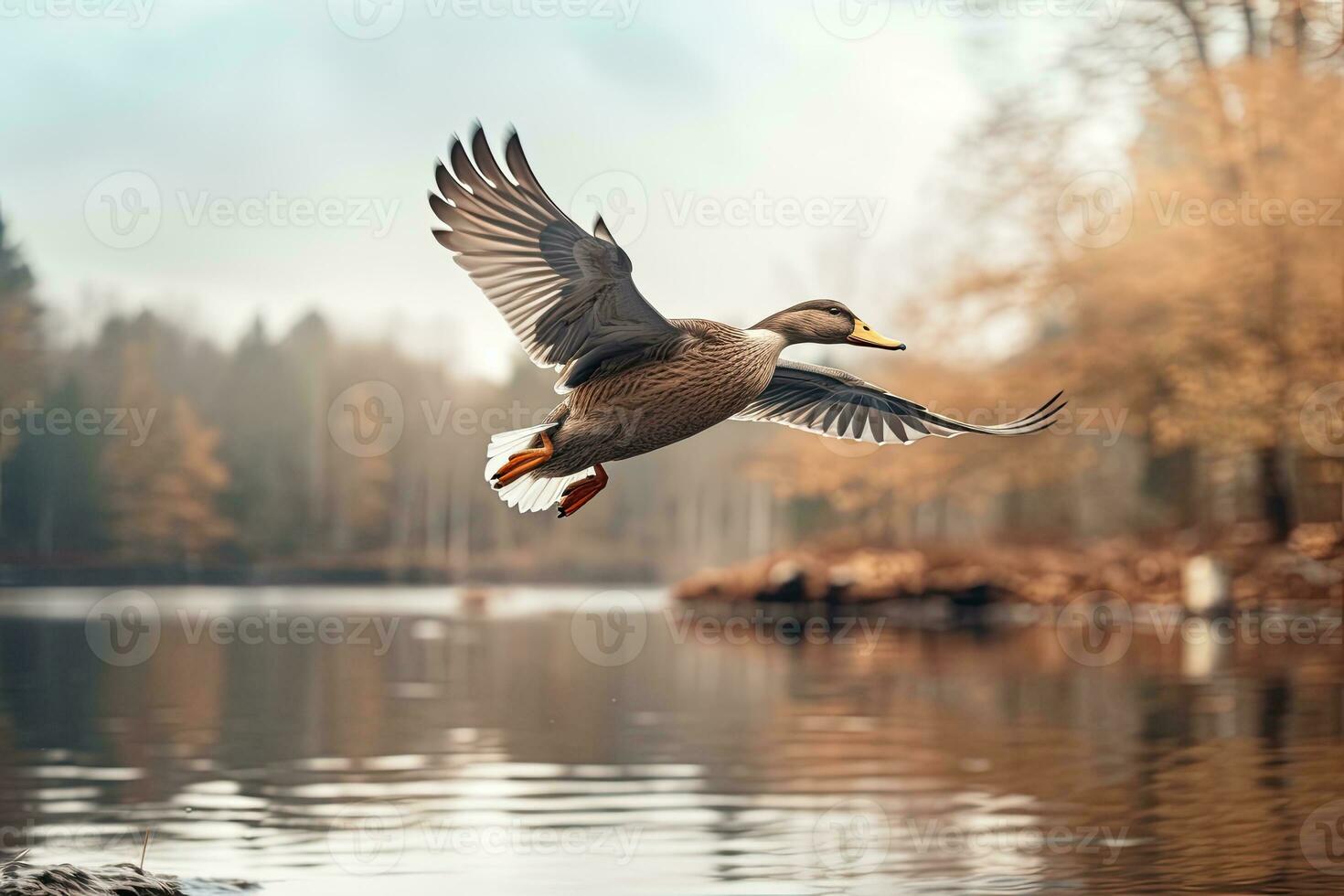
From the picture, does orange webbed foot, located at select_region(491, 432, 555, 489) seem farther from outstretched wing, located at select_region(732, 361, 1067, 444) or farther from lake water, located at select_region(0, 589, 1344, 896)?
lake water, located at select_region(0, 589, 1344, 896)

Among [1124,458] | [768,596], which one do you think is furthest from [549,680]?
[1124,458]

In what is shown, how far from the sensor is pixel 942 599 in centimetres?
3186

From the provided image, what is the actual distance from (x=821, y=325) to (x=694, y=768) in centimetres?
570

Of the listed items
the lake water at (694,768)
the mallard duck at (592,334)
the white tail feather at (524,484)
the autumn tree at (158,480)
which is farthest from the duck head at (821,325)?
the autumn tree at (158,480)

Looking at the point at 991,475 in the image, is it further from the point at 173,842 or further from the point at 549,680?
the point at 173,842

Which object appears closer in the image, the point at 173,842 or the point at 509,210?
the point at 509,210

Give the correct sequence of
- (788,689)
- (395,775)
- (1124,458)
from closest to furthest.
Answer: (395,775) < (788,689) < (1124,458)

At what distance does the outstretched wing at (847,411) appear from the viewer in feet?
26.8

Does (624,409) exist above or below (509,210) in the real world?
below

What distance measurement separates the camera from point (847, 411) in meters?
8.55

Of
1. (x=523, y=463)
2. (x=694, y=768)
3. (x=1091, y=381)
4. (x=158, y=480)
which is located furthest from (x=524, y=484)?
(x=158, y=480)

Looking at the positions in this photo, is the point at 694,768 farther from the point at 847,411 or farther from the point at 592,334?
the point at 592,334

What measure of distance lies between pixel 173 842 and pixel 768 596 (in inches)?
977

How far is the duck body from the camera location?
262 inches
